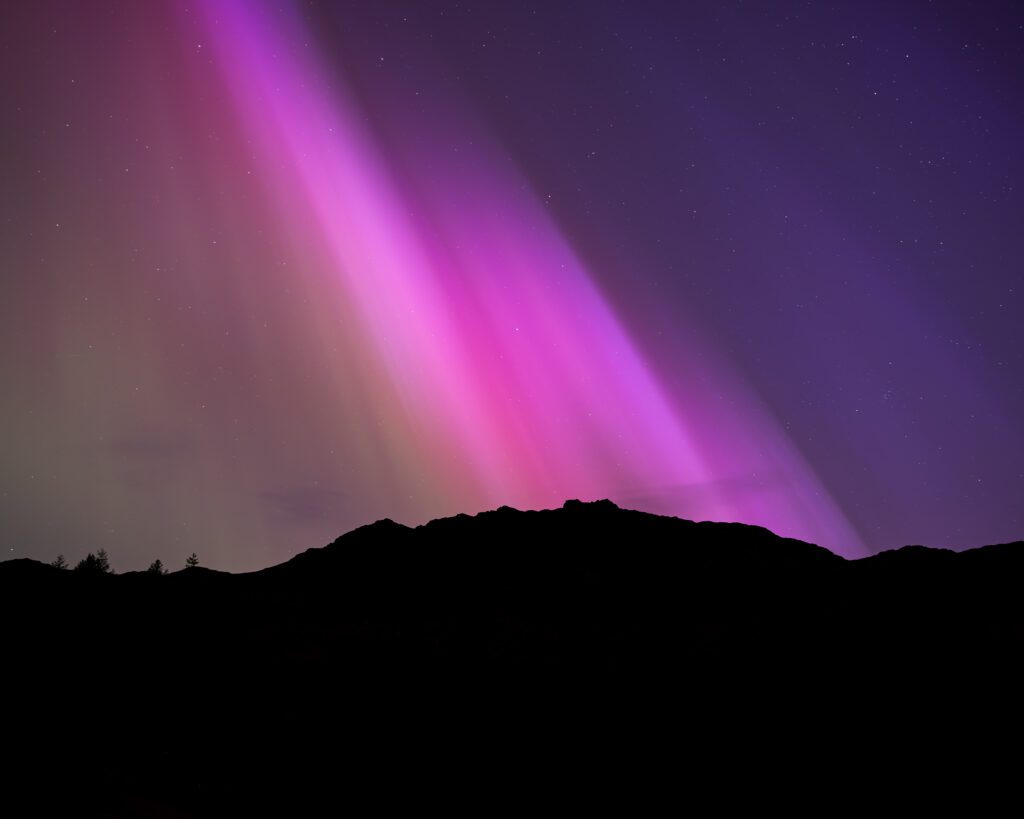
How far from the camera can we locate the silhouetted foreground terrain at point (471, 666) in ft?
74.5

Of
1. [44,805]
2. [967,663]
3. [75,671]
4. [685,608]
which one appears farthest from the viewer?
[685,608]

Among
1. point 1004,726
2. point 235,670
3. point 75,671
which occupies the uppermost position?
point 75,671

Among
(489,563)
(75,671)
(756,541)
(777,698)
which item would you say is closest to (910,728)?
(777,698)

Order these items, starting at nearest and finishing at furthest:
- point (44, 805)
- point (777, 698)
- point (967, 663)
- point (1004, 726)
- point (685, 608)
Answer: point (44, 805) → point (1004, 726) → point (967, 663) → point (777, 698) → point (685, 608)

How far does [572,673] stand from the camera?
28.2 meters

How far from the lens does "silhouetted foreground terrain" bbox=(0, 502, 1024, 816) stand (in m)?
22.7

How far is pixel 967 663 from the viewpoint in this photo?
74.5 ft

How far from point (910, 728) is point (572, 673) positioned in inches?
486

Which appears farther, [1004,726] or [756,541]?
[756,541]

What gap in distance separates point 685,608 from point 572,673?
23.5 ft

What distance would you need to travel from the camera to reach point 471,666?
29203 mm

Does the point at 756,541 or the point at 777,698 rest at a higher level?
the point at 756,541

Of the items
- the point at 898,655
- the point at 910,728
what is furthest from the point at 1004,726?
the point at 898,655

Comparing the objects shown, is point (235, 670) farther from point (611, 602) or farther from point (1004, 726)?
point (1004, 726)
